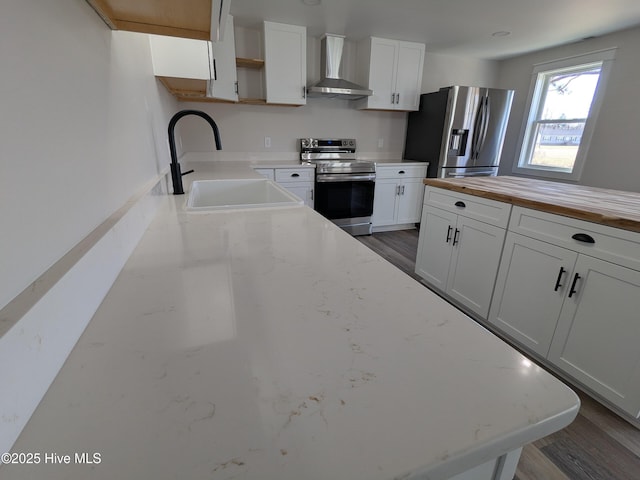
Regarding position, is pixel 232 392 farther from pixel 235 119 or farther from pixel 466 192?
pixel 235 119

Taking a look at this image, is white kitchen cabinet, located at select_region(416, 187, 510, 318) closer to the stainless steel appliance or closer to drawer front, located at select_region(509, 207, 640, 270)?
drawer front, located at select_region(509, 207, 640, 270)

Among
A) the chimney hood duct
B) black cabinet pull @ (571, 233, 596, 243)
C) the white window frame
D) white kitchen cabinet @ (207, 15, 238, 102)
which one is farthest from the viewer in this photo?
the chimney hood duct

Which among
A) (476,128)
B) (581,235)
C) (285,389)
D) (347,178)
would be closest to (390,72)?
(476,128)

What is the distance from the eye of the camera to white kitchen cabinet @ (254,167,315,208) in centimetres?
323

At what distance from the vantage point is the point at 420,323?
493 mm

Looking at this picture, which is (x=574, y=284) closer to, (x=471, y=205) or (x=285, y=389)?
(x=471, y=205)

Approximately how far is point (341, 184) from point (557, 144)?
275cm

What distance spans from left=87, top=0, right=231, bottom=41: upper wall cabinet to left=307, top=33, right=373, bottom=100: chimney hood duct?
7.99ft

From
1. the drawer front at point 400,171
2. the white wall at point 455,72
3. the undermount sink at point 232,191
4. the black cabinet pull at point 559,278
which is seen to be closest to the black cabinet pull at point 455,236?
the black cabinet pull at point 559,278

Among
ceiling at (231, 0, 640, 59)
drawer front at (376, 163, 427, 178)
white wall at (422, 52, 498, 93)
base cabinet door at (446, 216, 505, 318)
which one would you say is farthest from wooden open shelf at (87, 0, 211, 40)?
white wall at (422, 52, 498, 93)

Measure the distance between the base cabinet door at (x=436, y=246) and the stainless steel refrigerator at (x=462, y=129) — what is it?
1614 millimetres

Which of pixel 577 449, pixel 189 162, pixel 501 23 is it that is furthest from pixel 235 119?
pixel 577 449

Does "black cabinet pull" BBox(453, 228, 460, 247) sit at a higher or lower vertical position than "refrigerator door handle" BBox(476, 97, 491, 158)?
lower

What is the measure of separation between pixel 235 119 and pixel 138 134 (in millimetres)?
2563
